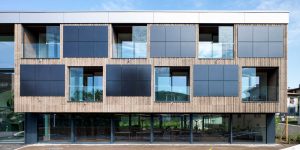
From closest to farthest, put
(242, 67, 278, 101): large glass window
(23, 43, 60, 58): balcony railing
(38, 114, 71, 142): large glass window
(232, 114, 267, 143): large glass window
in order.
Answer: (242, 67, 278, 101): large glass window → (23, 43, 60, 58): balcony railing → (232, 114, 267, 143): large glass window → (38, 114, 71, 142): large glass window

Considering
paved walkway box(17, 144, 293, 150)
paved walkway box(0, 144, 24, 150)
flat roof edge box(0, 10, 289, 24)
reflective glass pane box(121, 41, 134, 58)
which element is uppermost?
flat roof edge box(0, 10, 289, 24)

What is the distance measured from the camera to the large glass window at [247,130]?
2078 centimetres

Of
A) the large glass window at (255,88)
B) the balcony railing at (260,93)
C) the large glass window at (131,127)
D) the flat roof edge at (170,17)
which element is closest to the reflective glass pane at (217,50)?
the flat roof edge at (170,17)

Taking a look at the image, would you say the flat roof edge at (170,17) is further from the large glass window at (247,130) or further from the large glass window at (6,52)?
the large glass window at (247,130)

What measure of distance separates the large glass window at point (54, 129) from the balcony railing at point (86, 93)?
224 centimetres

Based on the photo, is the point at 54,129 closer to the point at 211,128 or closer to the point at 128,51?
the point at 128,51

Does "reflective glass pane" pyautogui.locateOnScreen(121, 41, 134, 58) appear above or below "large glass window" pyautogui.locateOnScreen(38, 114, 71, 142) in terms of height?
above

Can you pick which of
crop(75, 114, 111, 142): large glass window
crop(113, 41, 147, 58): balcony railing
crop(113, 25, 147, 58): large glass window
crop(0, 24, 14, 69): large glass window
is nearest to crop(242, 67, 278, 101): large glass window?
crop(113, 41, 147, 58): balcony railing

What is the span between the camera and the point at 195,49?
19.6 meters

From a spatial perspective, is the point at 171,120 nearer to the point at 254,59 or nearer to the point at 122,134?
the point at 122,134

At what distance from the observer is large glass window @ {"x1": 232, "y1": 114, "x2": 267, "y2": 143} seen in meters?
20.8

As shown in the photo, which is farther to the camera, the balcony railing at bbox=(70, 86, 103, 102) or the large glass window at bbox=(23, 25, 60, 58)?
the large glass window at bbox=(23, 25, 60, 58)

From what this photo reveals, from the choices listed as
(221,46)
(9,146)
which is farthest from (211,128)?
(9,146)

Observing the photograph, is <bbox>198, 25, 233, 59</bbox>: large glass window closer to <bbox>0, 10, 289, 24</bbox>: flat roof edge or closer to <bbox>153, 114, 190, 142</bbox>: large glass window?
<bbox>0, 10, 289, 24</bbox>: flat roof edge
